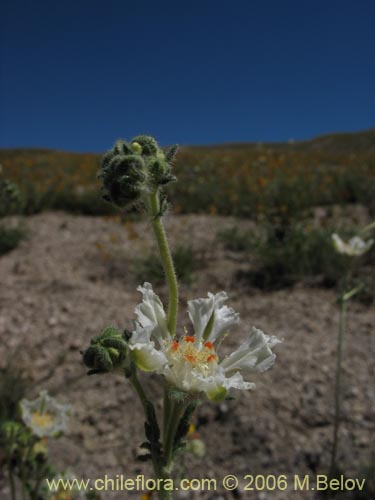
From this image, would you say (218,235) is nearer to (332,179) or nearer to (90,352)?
(332,179)

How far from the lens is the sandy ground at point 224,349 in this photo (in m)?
2.91

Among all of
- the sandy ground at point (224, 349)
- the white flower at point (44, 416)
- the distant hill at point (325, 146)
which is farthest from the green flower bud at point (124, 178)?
the distant hill at point (325, 146)

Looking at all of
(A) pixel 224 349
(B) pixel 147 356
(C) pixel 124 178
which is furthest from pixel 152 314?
(A) pixel 224 349

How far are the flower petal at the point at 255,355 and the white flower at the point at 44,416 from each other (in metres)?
1.62

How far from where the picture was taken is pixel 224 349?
3.93 meters

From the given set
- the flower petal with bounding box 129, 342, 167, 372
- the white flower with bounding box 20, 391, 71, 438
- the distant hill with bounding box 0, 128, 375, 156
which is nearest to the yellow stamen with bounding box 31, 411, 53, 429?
the white flower with bounding box 20, 391, 71, 438

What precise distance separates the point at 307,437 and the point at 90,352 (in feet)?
7.57

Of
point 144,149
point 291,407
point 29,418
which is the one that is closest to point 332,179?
point 291,407

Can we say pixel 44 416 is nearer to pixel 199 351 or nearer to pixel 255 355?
pixel 199 351

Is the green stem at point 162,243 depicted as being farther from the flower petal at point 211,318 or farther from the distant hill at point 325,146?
the distant hill at point 325,146

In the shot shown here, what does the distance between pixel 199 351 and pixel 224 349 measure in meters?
2.65

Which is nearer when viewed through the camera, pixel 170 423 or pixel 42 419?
pixel 170 423

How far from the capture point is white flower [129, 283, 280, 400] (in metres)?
1.13

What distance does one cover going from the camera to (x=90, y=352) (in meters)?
1.17
